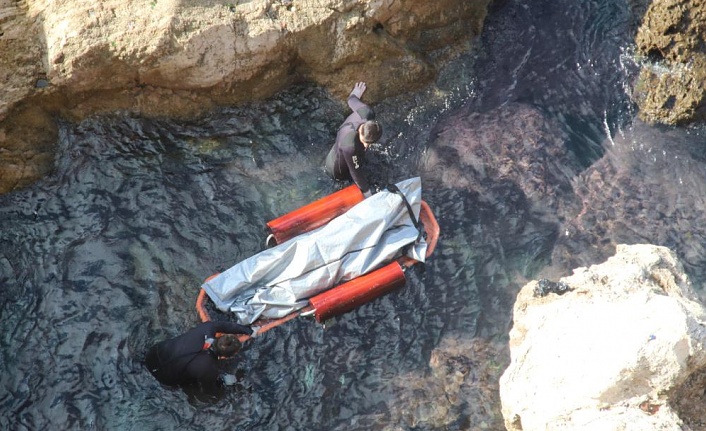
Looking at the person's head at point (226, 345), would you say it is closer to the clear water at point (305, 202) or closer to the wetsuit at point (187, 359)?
the wetsuit at point (187, 359)

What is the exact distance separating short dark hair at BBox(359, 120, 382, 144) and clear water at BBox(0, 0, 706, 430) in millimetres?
979

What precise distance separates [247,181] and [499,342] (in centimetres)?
332

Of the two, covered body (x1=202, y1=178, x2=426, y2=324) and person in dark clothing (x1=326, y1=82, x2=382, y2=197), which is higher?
person in dark clothing (x1=326, y1=82, x2=382, y2=197)

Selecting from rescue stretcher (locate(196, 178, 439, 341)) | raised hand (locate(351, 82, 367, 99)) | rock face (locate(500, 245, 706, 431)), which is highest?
raised hand (locate(351, 82, 367, 99))

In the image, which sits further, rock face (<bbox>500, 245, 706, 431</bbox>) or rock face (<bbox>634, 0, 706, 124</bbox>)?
rock face (<bbox>634, 0, 706, 124</bbox>)

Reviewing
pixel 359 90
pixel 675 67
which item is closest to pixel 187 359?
pixel 359 90

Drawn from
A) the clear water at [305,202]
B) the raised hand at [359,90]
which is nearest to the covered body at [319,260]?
the clear water at [305,202]

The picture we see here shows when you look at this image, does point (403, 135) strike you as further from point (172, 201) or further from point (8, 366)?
point (8, 366)

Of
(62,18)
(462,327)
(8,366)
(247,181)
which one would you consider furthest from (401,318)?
(62,18)

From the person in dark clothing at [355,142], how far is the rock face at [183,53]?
695 millimetres

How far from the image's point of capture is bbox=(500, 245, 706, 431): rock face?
566cm

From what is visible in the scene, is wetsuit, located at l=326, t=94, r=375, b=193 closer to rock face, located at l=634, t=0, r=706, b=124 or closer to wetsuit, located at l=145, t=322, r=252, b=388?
wetsuit, located at l=145, t=322, r=252, b=388

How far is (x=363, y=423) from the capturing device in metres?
6.75

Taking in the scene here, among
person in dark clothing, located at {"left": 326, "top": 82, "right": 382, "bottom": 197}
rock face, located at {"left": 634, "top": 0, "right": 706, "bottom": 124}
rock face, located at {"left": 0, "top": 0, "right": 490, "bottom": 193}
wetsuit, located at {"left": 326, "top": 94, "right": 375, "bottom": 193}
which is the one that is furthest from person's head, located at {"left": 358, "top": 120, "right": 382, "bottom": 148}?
rock face, located at {"left": 634, "top": 0, "right": 706, "bottom": 124}
